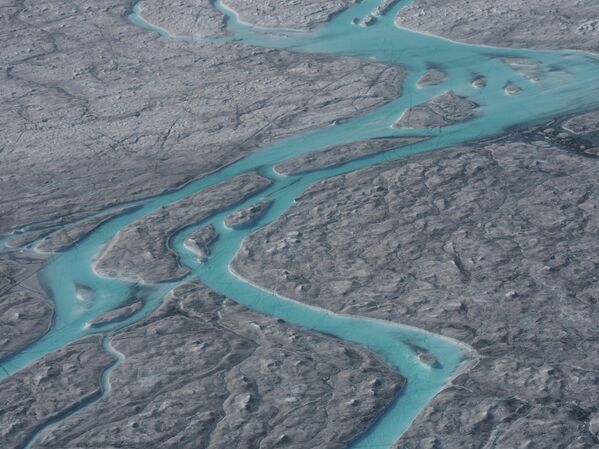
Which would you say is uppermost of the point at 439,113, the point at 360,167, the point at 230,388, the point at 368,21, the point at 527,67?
the point at 368,21

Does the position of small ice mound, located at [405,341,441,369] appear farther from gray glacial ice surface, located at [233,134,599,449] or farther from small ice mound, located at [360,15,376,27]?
small ice mound, located at [360,15,376,27]

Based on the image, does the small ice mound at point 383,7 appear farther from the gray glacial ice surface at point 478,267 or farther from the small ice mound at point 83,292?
the small ice mound at point 83,292

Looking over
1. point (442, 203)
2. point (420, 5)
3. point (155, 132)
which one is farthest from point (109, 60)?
point (442, 203)

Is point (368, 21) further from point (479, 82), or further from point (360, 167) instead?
point (360, 167)

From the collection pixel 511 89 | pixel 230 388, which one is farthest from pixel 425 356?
pixel 511 89

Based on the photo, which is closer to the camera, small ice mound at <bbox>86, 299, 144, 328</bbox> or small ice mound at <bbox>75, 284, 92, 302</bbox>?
small ice mound at <bbox>86, 299, 144, 328</bbox>

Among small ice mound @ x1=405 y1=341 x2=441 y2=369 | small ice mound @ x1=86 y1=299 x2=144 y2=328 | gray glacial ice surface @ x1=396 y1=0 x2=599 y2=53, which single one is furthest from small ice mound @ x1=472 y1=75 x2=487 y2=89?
small ice mound @ x1=86 y1=299 x2=144 y2=328

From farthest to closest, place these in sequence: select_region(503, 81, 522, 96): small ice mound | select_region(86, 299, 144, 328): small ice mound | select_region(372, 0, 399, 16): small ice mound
→ select_region(372, 0, 399, 16): small ice mound → select_region(503, 81, 522, 96): small ice mound → select_region(86, 299, 144, 328): small ice mound
